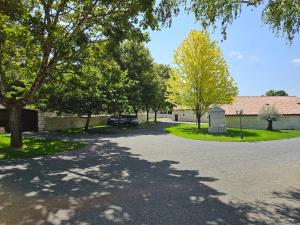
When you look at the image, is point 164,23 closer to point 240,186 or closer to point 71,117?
point 240,186

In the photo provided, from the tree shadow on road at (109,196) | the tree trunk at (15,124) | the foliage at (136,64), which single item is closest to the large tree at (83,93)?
the tree trunk at (15,124)

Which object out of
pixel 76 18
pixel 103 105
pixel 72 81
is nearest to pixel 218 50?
pixel 103 105

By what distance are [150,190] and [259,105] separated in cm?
3742

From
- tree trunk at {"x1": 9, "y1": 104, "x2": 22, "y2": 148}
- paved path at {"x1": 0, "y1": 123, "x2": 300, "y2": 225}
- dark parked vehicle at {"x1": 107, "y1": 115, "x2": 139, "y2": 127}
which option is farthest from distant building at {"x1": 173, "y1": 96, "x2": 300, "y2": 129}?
paved path at {"x1": 0, "y1": 123, "x2": 300, "y2": 225}

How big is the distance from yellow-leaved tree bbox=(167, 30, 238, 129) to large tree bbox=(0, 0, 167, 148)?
17405 millimetres

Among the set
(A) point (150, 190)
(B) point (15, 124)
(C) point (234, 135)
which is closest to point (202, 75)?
(C) point (234, 135)

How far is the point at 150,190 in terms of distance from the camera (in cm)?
816

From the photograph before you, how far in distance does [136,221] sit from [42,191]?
3.57 m

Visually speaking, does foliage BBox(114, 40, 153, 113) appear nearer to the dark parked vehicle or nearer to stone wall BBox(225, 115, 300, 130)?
the dark parked vehicle

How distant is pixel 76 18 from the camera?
14039 mm

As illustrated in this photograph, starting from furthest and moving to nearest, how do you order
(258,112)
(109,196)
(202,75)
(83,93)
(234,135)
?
(258,112) < (202,75) < (234,135) < (83,93) < (109,196)

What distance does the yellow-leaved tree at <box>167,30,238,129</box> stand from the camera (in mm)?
30375

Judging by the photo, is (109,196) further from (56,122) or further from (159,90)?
(159,90)

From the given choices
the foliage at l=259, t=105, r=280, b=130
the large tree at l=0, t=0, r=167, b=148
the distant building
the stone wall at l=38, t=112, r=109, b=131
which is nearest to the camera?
the large tree at l=0, t=0, r=167, b=148
